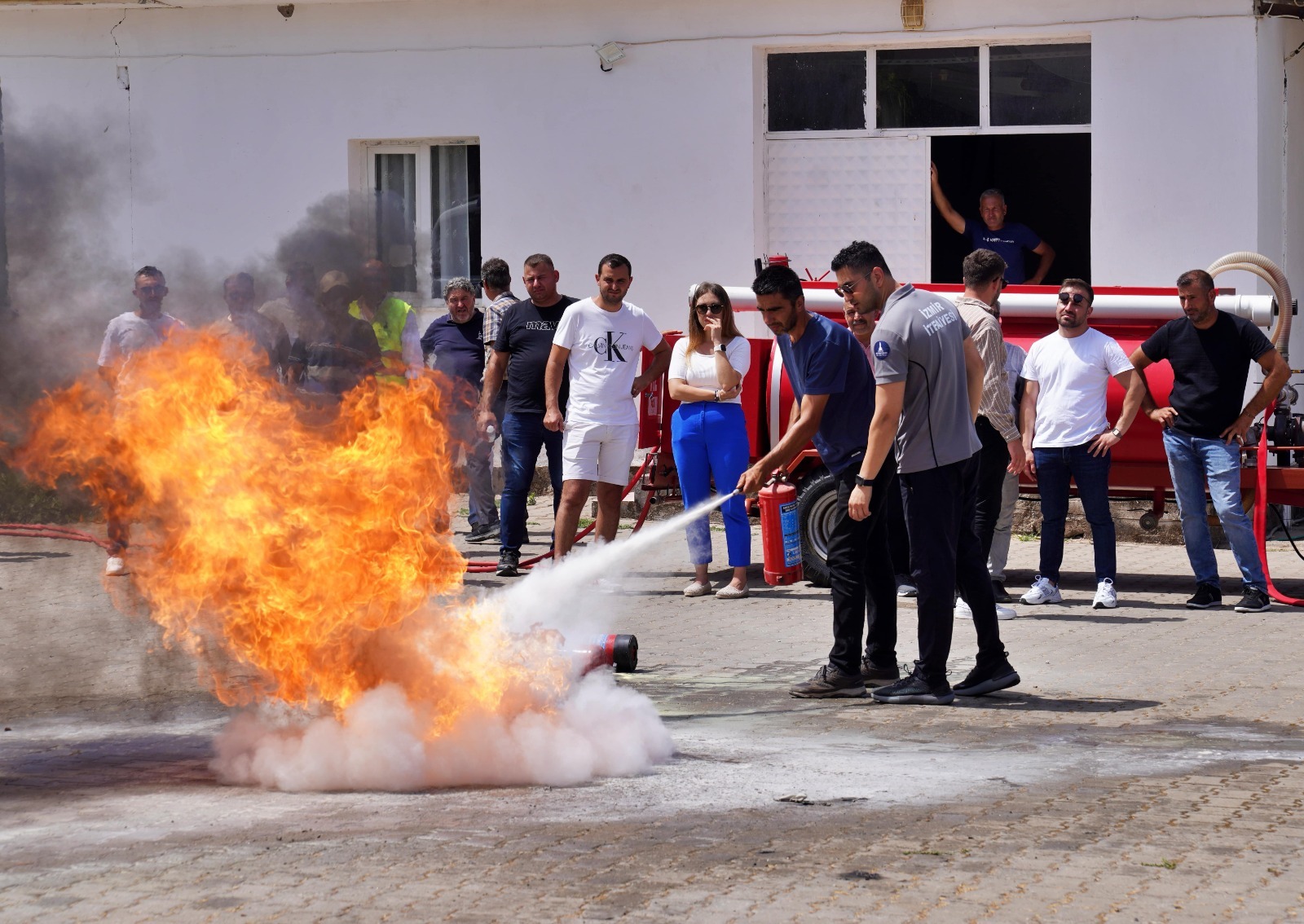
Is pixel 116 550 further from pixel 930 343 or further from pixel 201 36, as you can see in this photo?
pixel 201 36

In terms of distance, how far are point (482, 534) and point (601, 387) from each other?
10.7 feet

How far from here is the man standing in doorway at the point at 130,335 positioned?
6938 mm

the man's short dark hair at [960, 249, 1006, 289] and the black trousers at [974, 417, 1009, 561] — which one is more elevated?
the man's short dark hair at [960, 249, 1006, 289]

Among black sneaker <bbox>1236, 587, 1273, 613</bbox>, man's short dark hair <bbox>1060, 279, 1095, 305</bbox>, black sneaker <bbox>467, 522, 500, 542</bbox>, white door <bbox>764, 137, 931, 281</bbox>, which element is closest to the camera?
black sneaker <bbox>1236, 587, 1273, 613</bbox>

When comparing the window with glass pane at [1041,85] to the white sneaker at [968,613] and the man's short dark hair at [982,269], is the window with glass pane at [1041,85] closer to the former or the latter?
the man's short dark hair at [982,269]

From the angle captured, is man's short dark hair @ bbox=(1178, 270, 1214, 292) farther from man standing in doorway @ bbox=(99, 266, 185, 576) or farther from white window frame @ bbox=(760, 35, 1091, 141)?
man standing in doorway @ bbox=(99, 266, 185, 576)

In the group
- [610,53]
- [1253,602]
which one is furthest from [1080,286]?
[610,53]

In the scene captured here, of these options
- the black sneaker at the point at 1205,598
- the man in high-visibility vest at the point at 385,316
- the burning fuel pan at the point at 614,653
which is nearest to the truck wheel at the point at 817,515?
the black sneaker at the point at 1205,598

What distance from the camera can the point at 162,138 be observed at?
1560cm

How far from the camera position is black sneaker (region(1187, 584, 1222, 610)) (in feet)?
34.1

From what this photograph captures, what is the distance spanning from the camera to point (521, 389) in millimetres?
11602

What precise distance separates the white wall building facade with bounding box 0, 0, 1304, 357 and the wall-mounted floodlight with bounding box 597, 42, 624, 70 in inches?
3.5

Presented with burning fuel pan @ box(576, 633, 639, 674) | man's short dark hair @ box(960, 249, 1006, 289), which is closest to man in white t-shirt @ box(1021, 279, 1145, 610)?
man's short dark hair @ box(960, 249, 1006, 289)

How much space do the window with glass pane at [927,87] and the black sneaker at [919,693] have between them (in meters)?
8.36
